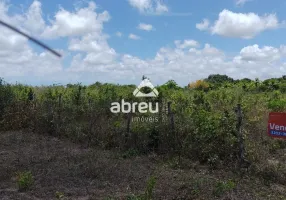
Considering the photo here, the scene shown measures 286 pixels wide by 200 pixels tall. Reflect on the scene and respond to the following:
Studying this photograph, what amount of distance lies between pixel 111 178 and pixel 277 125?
8.68ft

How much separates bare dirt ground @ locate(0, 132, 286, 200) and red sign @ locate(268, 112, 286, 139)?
775 mm

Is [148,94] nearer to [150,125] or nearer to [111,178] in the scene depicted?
[150,125]

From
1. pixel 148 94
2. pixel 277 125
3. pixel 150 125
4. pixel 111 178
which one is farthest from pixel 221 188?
pixel 148 94

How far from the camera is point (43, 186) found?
4590 mm

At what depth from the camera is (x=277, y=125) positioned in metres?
5.03

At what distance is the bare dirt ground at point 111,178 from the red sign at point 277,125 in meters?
0.78

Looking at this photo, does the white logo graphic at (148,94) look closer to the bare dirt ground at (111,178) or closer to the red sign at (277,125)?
the bare dirt ground at (111,178)

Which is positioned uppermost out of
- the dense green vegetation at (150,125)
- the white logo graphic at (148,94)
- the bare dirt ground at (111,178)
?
the white logo graphic at (148,94)

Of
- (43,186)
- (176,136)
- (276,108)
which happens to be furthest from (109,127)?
(276,108)

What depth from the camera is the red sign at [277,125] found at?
4.97 m

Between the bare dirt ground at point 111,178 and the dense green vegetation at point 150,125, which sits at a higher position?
the dense green vegetation at point 150,125

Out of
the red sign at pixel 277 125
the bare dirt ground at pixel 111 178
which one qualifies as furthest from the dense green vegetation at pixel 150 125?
the red sign at pixel 277 125

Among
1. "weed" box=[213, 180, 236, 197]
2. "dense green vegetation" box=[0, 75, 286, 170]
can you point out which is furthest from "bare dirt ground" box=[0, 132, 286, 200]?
"dense green vegetation" box=[0, 75, 286, 170]

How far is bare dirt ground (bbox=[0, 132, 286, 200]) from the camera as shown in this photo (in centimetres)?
435
